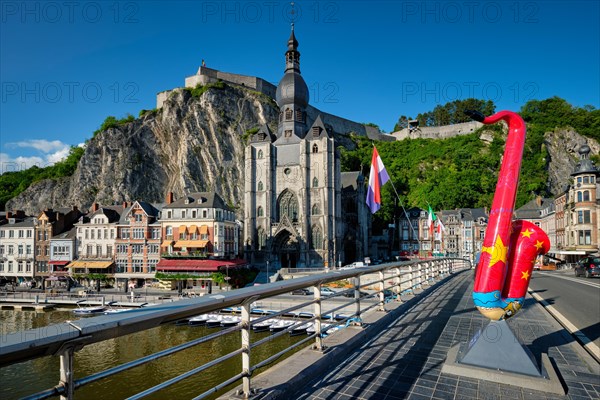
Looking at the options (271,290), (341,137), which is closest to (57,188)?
(341,137)

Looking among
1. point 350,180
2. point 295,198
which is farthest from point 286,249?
point 350,180

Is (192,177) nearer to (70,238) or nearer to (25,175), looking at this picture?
(70,238)

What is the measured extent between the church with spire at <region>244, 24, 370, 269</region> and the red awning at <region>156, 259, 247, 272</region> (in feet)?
27.2

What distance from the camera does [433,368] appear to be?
4.70m

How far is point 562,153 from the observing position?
7412 centimetres

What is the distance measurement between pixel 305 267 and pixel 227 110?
40536 mm

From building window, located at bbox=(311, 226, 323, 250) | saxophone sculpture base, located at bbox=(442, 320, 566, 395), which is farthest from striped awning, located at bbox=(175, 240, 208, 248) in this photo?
saxophone sculpture base, located at bbox=(442, 320, 566, 395)

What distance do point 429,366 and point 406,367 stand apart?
33cm

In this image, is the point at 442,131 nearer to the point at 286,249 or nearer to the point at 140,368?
the point at 286,249

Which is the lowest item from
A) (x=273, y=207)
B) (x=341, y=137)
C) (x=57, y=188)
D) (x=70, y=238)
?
(x=70, y=238)

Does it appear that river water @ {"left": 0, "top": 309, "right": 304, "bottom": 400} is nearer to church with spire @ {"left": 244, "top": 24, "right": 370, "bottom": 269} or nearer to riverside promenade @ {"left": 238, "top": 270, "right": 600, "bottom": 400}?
riverside promenade @ {"left": 238, "top": 270, "right": 600, "bottom": 400}

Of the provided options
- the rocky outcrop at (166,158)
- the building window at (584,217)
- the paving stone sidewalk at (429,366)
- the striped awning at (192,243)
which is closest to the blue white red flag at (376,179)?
the paving stone sidewalk at (429,366)

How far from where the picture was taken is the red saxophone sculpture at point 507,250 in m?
4.84

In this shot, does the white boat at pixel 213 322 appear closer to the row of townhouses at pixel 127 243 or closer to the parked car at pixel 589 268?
the row of townhouses at pixel 127 243
